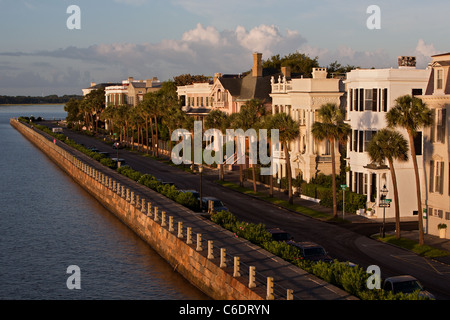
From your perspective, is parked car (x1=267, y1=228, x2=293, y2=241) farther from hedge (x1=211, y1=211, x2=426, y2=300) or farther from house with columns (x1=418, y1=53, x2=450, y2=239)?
house with columns (x1=418, y1=53, x2=450, y2=239)

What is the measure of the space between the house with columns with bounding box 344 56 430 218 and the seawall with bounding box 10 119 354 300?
51.2 feet

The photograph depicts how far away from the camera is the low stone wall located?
104 feet

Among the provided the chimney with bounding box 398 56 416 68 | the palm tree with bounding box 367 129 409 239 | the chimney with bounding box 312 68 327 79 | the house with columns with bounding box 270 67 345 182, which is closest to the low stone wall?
the palm tree with bounding box 367 129 409 239

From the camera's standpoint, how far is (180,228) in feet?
137

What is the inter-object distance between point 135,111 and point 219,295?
101 m

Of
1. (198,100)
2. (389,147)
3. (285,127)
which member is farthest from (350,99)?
(198,100)

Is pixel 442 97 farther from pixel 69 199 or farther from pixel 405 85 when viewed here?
pixel 69 199

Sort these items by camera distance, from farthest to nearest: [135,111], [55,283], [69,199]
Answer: [135,111]
[69,199]
[55,283]

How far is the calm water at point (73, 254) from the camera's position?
3856 cm

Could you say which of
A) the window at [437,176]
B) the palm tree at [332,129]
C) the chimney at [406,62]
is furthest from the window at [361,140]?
the window at [437,176]

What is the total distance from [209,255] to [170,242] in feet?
27.2

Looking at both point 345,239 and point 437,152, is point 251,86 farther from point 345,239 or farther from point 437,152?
point 345,239

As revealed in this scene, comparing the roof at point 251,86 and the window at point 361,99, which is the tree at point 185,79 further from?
the window at point 361,99
